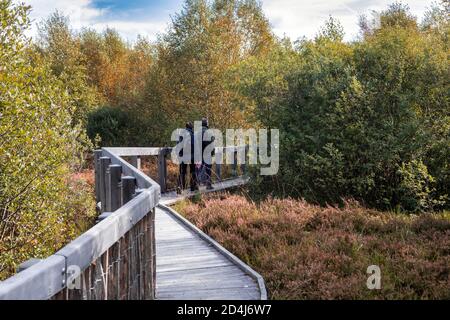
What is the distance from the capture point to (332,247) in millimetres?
7273

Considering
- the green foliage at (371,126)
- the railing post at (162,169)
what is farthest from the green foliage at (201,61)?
the green foliage at (371,126)

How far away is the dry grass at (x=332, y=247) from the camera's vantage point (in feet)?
18.9

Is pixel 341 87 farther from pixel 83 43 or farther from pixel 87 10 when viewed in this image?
pixel 87 10

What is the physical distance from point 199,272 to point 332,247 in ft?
7.09

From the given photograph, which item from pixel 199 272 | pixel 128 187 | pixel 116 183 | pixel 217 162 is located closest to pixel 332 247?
pixel 199 272

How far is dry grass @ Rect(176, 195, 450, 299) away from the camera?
18.9 ft

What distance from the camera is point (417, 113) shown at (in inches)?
501

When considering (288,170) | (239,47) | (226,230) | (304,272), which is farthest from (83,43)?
(304,272)

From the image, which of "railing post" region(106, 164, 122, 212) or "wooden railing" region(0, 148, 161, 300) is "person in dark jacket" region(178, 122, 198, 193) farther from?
"wooden railing" region(0, 148, 161, 300)

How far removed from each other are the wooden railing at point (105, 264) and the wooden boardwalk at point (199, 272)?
711 millimetres

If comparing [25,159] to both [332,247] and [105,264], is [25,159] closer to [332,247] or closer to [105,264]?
[332,247]

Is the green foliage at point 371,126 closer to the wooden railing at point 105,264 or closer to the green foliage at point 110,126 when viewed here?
the wooden railing at point 105,264

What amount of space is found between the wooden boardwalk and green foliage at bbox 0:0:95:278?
3.82 m

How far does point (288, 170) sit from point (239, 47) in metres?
16.8
